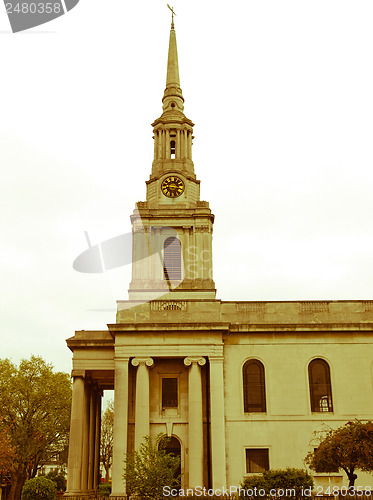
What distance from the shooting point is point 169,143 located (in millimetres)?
47344

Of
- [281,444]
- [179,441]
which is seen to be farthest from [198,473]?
[281,444]

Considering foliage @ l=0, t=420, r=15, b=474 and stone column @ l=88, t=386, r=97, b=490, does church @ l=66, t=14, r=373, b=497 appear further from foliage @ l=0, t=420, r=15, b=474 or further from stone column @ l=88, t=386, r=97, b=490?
foliage @ l=0, t=420, r=15, b=474

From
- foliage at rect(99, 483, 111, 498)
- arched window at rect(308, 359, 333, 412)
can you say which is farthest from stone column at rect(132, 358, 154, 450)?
foliage at rect(99, 483, 111, 498)

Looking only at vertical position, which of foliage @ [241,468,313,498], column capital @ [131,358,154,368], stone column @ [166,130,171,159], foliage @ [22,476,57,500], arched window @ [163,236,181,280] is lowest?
foliage @ [22,476,57,500]

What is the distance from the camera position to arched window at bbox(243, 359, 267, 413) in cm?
3372

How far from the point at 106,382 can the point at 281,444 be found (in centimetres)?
1412

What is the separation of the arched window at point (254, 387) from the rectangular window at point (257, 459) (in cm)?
225

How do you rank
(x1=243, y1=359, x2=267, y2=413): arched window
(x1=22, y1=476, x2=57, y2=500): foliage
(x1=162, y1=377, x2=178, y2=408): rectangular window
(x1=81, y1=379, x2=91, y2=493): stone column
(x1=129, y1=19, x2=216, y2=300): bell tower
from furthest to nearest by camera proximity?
1. (x1=129, y1=19, x2=216, y2=300): bell tower
2. (x1=22, y1=476, x2=57, y2=500): foliage
3. (x1=81, y1=379, x2=91, y2=493): stone column
4. (x1=162, y1=377, x2=178, y2=408): rectangular window
5. (x1=243, y1=359, x2=267, y2=413): arched window

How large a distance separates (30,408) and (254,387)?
25.6 m

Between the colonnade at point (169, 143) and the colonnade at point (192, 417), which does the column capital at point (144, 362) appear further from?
the colonnade at point (169, 143)

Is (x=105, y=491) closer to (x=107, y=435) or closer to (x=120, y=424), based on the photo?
(x=120, y=424)

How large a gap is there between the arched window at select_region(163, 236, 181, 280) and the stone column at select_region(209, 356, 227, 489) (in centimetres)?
980

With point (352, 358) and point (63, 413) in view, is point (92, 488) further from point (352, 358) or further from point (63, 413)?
point (352, 358)

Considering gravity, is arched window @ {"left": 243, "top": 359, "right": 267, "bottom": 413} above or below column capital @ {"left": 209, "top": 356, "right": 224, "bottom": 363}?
below
